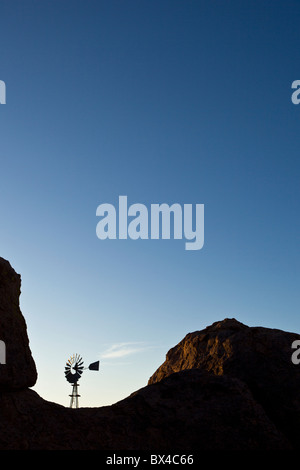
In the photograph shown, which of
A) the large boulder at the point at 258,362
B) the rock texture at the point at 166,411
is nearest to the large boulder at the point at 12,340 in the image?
the rock texture at the point at 166,411

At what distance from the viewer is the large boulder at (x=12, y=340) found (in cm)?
612

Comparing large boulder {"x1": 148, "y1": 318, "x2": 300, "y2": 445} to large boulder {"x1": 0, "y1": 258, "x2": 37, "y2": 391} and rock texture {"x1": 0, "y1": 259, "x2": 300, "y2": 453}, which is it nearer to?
rock texture {"x1": 0, "y1": 259, "x2": 300, "y2": 453}

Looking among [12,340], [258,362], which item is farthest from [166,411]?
[12,340]

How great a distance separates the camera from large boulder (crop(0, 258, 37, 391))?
6121 mm

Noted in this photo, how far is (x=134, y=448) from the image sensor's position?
18.9ft

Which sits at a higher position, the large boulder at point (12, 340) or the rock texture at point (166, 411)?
the large boulder at point (12, 340)

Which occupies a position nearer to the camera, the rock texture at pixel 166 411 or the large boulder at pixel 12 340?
the rock texture at pixel 166 411

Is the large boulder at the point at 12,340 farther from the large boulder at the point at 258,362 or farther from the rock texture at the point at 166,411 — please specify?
the large boulder at the point at 258,362

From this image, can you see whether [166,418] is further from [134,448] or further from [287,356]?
[287,356]

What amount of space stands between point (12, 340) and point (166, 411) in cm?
244

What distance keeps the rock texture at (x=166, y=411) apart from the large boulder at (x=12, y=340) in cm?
1

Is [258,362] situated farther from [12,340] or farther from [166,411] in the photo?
[12,340]

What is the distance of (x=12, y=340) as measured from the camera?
A: 6.29 meters
